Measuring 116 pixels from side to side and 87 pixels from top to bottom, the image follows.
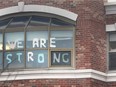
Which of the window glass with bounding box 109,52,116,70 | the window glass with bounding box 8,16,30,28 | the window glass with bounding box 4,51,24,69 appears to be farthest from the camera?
the window glass with bounding box 109,52,116,70

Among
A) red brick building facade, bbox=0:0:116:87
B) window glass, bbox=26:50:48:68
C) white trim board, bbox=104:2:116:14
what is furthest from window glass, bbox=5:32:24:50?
white trim board, bbox=104:2:116:14

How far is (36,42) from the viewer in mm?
14672

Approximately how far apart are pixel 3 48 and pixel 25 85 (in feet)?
5.03

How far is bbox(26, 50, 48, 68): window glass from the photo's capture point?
14469 mm

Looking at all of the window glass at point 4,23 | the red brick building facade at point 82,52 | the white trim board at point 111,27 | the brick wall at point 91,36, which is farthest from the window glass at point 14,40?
the white trim board at point 111,27

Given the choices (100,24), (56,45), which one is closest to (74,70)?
(56,45)

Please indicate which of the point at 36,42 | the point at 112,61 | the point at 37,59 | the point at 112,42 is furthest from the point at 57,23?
the point at 112,61

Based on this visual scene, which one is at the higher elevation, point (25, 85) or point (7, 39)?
point (7, 39)

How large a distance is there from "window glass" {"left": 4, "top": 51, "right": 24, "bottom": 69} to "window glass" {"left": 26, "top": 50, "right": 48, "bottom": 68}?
0.21m

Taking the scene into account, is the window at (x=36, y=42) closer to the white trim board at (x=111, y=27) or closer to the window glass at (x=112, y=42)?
the white trim board at (x=111, y=27)

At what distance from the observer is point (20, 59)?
14594 millimetres

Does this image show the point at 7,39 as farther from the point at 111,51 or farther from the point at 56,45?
the point at 111,51

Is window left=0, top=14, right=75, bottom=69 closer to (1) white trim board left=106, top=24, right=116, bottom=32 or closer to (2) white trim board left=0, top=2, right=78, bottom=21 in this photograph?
(2) white trim board left=0, top=2, right=78, bottom=21

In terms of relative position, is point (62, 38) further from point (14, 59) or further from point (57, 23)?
point (14, 59)
